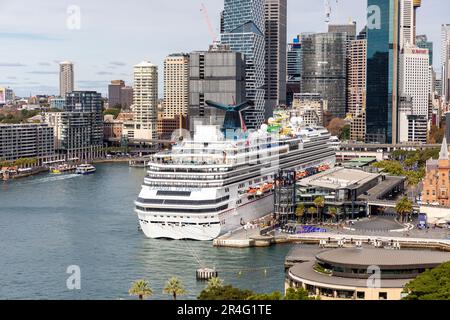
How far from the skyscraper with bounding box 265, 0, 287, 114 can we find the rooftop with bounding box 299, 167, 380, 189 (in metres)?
33.0

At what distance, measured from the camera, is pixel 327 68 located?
59594mm

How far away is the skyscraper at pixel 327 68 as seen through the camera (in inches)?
2328

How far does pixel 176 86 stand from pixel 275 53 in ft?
25.1

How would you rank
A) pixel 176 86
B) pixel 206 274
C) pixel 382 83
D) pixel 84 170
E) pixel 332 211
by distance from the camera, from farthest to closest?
pixel 176 86
pixel 382 83
pixel 84 170
pixel 332 211
pixel 206 274

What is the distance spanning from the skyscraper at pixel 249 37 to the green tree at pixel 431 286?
40027 mm

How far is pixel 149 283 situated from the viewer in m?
12.0

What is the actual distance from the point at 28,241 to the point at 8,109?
5201cm

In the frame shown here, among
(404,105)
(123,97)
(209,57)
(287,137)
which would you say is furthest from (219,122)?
(123,97)

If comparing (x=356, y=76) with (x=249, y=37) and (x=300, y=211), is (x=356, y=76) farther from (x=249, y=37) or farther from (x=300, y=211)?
(x=300, y=211)

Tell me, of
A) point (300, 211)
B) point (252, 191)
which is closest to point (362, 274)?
point (300, 211)

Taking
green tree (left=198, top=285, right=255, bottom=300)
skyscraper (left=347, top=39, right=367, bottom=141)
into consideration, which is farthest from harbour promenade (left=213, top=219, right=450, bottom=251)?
skyscraper (left=347, top=39, right=367, bottom=141)

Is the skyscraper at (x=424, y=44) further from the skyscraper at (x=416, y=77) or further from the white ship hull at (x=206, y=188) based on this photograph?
the white ship hull at (x=206, y=188)
